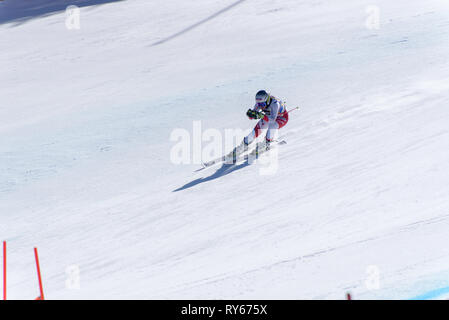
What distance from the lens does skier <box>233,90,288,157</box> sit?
9.31 m

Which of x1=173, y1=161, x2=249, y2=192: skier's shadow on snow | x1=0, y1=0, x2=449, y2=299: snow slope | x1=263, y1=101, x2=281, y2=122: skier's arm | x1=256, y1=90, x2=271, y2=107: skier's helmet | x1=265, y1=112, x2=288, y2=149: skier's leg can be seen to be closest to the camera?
x1=0, y1=0, x2=449, y2=299: snow slope

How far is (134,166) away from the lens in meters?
10.2

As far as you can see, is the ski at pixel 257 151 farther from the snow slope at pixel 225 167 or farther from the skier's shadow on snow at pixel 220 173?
the snow slope at pixel 225 167

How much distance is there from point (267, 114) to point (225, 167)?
3.58 ft

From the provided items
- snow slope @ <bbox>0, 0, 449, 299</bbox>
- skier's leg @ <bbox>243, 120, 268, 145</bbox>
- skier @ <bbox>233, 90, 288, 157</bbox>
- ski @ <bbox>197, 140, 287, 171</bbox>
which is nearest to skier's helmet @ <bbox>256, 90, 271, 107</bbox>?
skier @ <bbox>233, 90, 288, 157</bbox>

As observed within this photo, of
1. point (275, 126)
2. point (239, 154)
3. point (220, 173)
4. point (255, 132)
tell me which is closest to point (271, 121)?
point (275, 126)

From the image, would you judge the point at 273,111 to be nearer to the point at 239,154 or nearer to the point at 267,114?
the point at 267,114

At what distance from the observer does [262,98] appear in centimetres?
928

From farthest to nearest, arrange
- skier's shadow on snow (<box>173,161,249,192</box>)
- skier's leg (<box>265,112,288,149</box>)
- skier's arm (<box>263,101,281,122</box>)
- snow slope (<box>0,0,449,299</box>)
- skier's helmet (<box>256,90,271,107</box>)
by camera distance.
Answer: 1. skier's leg (<box>265,112,288,149</box>)
2. skier's arm (<box>263,101,281,122</box>)
3. skier's helmet (<box>256,90,271,107</box>)
4. skier's shadow on snow (<box>173,161,249,192</box>)
5. snow slope (<box>0,0,449,299</box>)

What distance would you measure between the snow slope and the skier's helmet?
3.17 feet

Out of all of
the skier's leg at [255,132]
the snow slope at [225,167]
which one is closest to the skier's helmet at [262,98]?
the skier's leg at [255,132]

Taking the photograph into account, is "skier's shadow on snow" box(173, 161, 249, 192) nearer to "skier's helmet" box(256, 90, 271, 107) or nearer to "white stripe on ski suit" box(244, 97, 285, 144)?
"white stripe on ski suit" box(244, 97, 285, 144)
